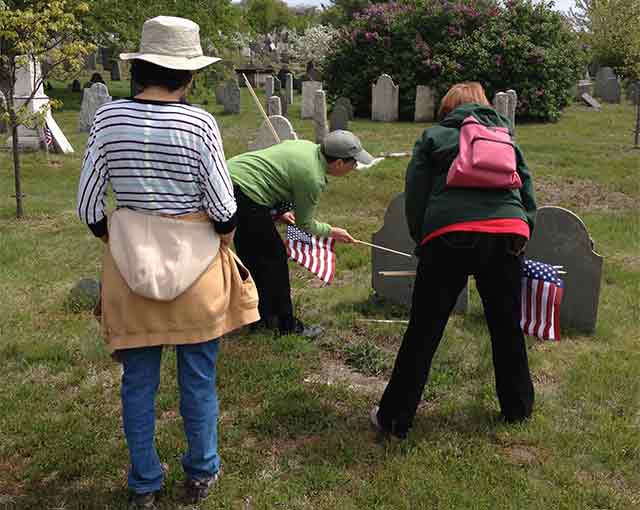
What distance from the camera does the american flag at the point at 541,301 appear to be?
4500 millimetres

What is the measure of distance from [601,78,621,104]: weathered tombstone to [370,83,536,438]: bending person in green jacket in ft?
77.9

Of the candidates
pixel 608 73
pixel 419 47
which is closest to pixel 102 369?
pixel 419 47

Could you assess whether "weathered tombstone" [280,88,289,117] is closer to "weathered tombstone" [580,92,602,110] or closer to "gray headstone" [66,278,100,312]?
"weathered tombstone" [580,92,602,110]

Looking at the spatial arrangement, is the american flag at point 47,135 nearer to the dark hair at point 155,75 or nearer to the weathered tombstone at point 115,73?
the dark hair at point 155,75

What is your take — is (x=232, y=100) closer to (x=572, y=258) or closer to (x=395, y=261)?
(x=395, y=261)

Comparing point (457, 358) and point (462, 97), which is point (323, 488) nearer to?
point (457, 358)

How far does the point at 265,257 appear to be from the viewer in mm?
5066

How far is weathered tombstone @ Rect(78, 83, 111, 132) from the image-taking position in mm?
16422

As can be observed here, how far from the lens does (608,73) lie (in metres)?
27.1

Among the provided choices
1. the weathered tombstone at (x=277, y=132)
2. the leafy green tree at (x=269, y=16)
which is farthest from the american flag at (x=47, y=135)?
the leafy green tree at (x=269, y=16)

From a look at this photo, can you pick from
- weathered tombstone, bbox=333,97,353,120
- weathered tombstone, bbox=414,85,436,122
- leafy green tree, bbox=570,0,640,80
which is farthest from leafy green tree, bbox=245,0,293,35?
weathered tombstone, bbox=414,85,436,122

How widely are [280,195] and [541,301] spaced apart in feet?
6.07

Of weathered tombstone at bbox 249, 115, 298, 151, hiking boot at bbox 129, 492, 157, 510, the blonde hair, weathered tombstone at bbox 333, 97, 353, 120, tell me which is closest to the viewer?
hiking boot at bbox 129, 492, 157, 510

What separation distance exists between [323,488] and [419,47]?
59.6 ft
